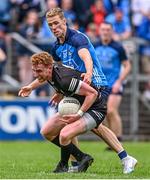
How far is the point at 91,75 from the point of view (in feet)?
34.5

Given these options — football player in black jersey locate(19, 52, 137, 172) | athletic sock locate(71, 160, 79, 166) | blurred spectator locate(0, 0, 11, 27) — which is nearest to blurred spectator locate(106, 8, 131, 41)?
blurred spectator locate(0, 0, 11, 27)

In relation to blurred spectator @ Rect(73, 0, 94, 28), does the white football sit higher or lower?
lower

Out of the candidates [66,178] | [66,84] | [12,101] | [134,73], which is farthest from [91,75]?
[134,73]

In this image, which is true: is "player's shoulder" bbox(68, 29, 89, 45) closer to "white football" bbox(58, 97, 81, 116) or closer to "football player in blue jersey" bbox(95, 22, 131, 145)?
"white football" bbox(58, 97, 81, 116)

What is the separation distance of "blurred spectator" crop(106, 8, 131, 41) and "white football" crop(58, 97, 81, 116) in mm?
10907

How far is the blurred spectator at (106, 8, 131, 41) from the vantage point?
21.4 meters

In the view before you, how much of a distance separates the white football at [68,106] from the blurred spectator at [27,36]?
33.4 ft

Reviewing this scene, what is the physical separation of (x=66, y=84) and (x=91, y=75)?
0.47 m

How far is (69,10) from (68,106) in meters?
11.8

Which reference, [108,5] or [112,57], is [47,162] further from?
[108,5]

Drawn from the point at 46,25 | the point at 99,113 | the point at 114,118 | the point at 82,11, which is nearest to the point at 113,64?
the point at 114,118

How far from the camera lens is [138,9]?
73.4 ft

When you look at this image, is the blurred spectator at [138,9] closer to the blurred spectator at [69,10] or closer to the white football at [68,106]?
the blurred spectator at [69,10]

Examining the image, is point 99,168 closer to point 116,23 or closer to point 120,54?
point 120,54
